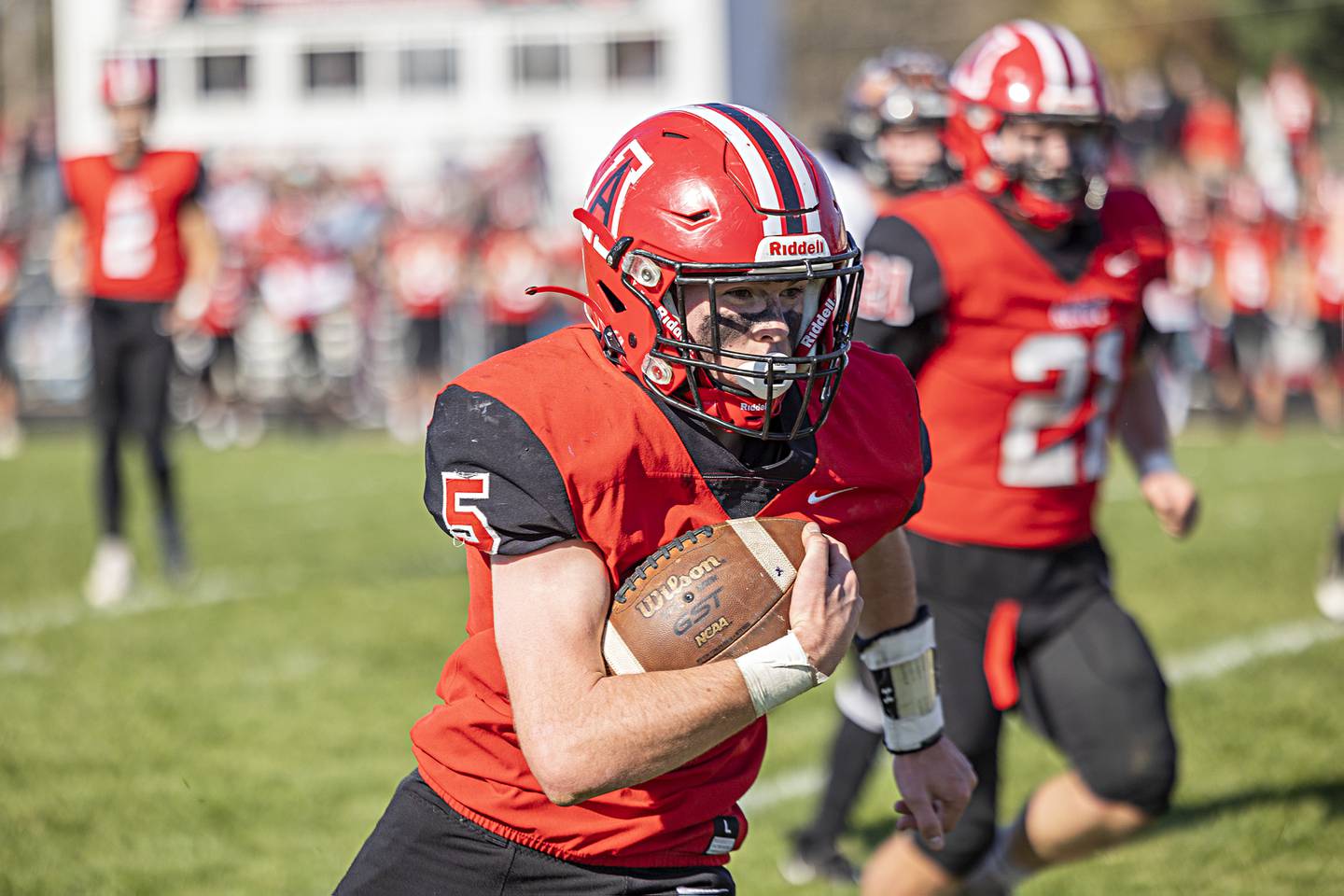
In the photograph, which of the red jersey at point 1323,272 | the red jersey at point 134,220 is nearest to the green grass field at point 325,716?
the red jersey at point 134,220

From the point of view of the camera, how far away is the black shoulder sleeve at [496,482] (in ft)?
7.02

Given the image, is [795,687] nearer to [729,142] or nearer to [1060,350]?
[729,142]

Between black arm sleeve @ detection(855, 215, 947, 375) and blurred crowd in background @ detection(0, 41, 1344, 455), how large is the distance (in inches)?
445

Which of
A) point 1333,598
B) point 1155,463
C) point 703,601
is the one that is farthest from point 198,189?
point 703,601

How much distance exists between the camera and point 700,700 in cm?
212

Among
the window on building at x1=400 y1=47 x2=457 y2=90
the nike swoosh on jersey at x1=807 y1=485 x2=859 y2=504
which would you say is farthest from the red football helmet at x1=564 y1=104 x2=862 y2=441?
the window on building at x1=400 y1=47 x2=457 y2=90

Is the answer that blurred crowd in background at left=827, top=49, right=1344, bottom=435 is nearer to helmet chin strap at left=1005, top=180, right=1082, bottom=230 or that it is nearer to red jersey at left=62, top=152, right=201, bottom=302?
red jersey at left=62, top=152, right=201, bottom=302

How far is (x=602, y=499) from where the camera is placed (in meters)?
2.18

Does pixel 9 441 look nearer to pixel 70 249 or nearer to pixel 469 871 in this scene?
pixel 70 249

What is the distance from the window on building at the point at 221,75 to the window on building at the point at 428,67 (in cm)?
292

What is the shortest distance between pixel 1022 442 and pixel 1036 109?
765 millimetres

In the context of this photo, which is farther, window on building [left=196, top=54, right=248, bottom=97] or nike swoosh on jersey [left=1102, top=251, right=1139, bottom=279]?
window on building [left=196, top=54, right=248, bottom=97]

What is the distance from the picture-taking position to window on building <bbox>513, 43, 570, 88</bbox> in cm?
2647

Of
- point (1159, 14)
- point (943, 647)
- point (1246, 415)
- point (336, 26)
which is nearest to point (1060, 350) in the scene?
point (943, 647)
